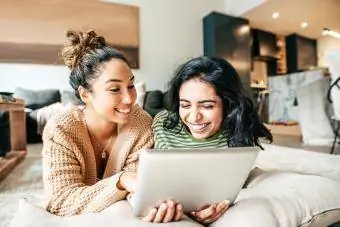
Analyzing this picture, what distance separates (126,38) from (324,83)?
2872 millimetres

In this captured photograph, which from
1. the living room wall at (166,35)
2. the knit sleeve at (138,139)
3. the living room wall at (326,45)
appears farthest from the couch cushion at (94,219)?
the living room wall at (326,45)

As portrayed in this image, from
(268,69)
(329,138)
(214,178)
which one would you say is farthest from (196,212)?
(268,69)

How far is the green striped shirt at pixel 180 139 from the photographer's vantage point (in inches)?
34.0

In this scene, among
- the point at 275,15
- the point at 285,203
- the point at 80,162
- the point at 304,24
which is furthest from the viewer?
the point at 304,24

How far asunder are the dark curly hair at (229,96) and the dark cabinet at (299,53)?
6372 millimetres

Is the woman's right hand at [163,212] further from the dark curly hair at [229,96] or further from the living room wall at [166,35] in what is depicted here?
the living room wall at [166,35]

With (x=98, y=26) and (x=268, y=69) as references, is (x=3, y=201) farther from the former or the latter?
(x=268, y=69)

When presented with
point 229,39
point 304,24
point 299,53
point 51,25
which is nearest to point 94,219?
point 51,25

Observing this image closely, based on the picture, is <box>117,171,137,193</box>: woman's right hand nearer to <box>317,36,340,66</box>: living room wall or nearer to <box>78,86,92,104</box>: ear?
<box>78,86,92,104</box>: ear

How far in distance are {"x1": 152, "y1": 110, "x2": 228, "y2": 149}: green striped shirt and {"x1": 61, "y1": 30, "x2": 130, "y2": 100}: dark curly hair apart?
0.22 m

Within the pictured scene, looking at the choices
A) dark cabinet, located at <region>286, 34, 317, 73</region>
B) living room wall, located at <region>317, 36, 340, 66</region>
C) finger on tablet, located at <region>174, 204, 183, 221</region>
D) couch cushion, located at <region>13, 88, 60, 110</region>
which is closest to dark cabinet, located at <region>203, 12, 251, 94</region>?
dark cabinet, located at <region>286, 34, 317, 73</region>

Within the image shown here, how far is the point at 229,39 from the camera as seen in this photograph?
16.8 ft

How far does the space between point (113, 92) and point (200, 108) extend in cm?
23

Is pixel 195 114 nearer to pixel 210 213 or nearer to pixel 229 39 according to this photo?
pixel 210 213
